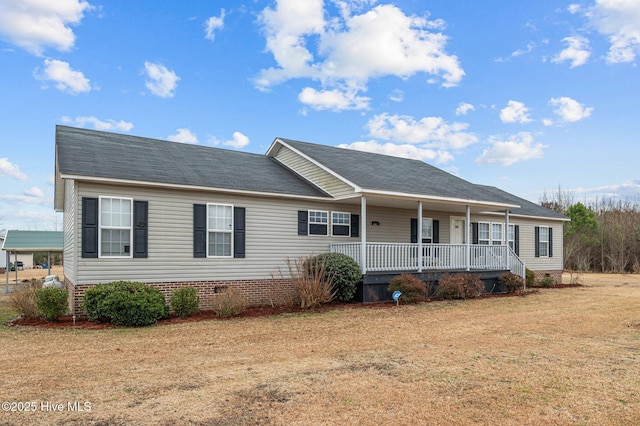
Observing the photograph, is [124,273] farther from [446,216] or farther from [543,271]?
[543,271]

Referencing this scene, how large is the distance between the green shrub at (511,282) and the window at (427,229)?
301 centimetres

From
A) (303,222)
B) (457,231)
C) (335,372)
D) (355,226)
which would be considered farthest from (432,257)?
(335,372)

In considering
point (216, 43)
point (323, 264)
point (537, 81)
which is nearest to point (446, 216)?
point (537, 81)

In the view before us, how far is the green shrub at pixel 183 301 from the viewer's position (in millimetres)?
11648

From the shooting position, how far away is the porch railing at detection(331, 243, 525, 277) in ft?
49.3

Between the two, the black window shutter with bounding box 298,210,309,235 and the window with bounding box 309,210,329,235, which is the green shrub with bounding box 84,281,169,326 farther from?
the window with bounding box 309,210,329,235

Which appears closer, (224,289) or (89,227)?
(89,227)

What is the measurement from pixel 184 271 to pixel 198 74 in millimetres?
10770

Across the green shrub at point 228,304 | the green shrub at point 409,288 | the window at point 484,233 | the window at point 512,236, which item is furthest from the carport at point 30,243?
the window at point 512,236

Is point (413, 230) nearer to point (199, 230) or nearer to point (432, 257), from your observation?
point (432, 257)

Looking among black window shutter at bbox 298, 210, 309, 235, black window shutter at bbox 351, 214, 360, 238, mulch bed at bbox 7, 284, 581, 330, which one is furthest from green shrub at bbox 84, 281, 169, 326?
black window shutter at bbox 351, 214, 360, 238

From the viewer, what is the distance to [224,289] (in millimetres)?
13312

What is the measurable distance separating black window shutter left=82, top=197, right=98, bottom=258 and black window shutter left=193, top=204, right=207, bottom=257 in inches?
98.9

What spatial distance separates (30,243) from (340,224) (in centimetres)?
1716
